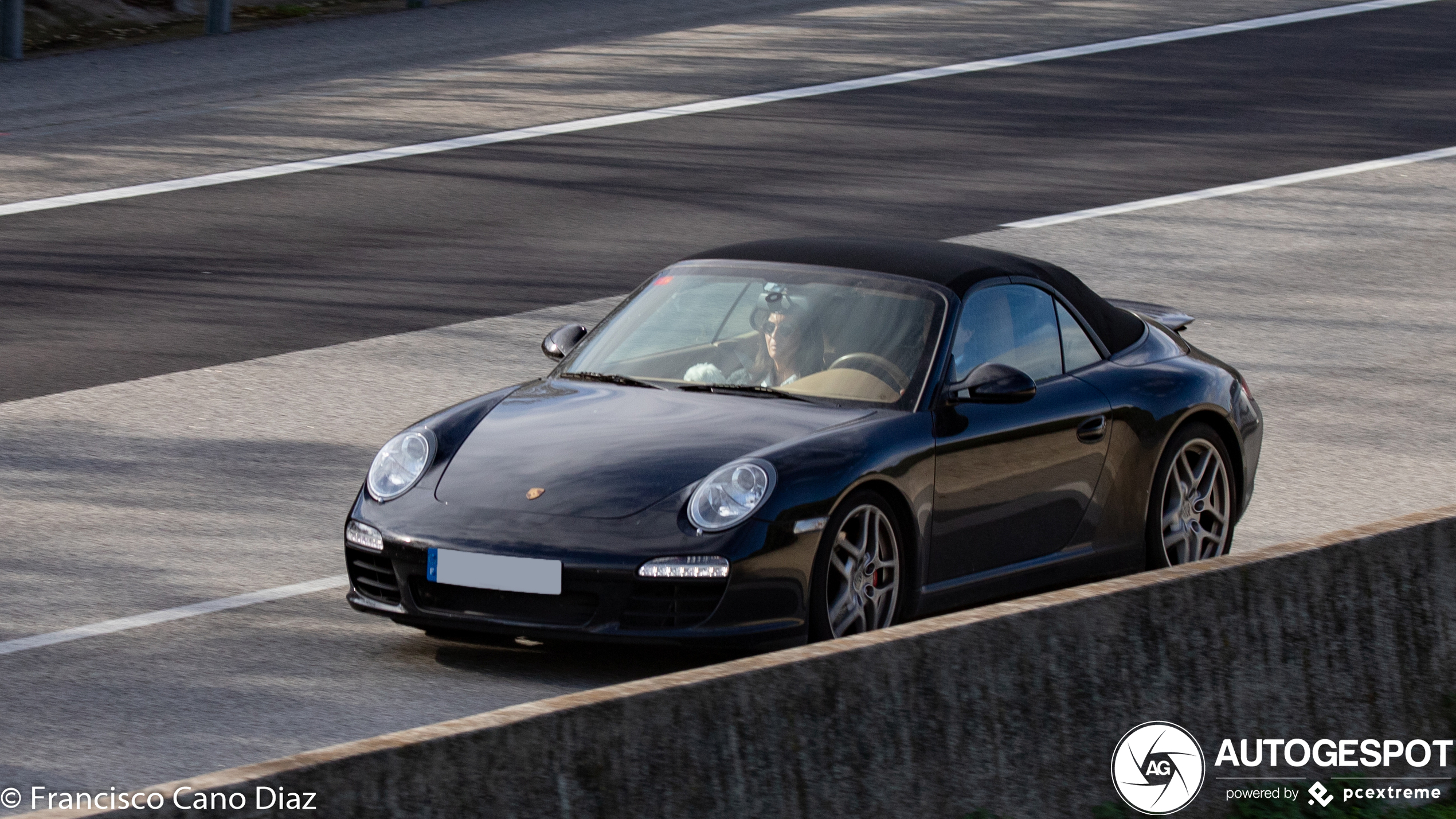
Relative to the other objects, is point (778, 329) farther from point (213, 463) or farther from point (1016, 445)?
point (213, 463)

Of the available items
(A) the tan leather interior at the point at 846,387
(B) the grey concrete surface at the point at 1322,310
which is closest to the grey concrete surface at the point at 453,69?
(B) the grey concrete surface at the point at 1322,310

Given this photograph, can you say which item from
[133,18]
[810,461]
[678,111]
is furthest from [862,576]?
[133,18]

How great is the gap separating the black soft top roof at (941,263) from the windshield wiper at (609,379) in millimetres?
→ 687

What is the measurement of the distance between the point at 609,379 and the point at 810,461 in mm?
1162

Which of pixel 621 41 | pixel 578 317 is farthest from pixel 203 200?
pixel 621 41

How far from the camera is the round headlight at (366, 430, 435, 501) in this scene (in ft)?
24.0

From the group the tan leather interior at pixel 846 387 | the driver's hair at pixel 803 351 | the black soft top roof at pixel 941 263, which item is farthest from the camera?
the black soft top roof at pixel 941 263

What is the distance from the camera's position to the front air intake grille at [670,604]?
22.3 feet

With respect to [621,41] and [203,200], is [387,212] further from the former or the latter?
[621,41]

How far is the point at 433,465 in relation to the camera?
7.30 metres

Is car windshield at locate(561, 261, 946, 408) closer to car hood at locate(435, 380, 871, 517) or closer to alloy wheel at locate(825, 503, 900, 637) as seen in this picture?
car hood at locate(435, 380, 871, 517)

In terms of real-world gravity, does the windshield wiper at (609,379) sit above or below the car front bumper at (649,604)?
above

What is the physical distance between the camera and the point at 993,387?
24.8 feet

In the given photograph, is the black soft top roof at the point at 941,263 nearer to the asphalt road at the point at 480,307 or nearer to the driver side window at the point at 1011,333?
the driver side window at the point at 1011,333
